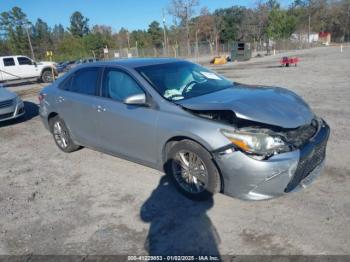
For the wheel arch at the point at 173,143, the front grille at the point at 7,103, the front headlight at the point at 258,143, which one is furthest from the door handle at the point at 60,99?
the front grille at the point at 7,103

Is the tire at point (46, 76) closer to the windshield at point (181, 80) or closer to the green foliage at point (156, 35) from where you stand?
the windshield at point (181, 80)

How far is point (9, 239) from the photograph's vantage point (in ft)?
11.5

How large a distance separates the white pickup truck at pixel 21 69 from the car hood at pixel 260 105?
20.8m

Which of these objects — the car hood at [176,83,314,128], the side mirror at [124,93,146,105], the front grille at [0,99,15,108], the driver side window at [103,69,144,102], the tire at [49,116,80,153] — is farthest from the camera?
the front grille at [0,99,15,108]

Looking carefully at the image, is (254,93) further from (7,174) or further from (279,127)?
(7,174)

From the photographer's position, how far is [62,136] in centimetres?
604

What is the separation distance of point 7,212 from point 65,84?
2.51 meters

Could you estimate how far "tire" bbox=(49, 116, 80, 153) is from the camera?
589cm

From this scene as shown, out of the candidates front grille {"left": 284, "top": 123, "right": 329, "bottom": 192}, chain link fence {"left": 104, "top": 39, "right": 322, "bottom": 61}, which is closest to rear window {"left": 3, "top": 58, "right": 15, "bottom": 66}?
front grille {"left": 284, "top": 123, "right": 329, "bottom": 192}

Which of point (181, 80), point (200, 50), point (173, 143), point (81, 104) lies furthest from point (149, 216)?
point (200, 50)

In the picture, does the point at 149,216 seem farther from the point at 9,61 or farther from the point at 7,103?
the point at 9,61

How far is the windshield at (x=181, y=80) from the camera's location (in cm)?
429

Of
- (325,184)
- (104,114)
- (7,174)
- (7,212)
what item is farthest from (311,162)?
(7,174)

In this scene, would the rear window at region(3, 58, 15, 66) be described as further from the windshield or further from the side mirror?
the side mirror
